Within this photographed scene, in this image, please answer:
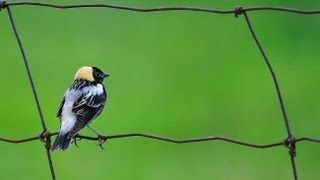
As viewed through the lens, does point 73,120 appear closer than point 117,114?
Yes

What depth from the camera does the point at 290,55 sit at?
44.2 ft

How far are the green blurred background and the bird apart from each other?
3.87 meters

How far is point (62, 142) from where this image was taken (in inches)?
195

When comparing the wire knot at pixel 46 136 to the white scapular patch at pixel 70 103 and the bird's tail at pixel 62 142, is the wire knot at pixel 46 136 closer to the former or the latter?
the bird's tail at pixel 62 142

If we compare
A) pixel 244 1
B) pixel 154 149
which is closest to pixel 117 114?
pixel 154 149

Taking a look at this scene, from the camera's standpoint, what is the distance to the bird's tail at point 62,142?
491 centimetres

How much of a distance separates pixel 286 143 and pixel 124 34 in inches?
403

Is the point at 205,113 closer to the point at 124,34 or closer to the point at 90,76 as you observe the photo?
the point at 124,34

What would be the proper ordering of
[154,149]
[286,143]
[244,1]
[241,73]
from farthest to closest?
[244,1]
[241,73]
[154,149]
[286,143]

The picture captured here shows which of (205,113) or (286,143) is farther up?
(286,143)

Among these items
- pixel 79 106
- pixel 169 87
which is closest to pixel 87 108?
pixel 79 106

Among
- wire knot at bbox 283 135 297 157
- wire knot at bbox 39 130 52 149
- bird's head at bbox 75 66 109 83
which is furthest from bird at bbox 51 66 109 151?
wire knot at bbox 283 135 297 157

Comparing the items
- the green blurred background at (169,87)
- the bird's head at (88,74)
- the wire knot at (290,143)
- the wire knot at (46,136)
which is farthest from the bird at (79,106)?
the green blurred background at (169,87)

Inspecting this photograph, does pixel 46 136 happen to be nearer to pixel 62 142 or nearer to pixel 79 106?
pixel 62 142
